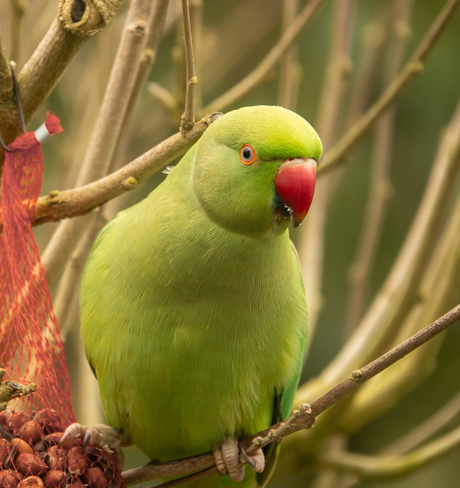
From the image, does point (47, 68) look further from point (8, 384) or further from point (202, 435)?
point (202, 435)

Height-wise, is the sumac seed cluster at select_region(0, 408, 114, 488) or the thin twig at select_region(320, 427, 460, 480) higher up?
the sumac seed cluster at select_region(0, 408, 114, 488)

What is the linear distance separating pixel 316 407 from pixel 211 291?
45 centimetres

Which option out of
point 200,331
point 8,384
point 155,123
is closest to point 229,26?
point 155,123

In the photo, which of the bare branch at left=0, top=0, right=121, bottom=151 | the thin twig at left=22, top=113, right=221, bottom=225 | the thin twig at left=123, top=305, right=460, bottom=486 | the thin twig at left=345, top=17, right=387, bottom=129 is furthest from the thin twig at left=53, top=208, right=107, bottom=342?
the thin twig at left=345, top=17, right=387, bottom=129

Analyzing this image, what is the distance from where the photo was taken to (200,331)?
155 centimetres

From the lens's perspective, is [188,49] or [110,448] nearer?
[188,49]

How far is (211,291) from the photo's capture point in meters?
1.54

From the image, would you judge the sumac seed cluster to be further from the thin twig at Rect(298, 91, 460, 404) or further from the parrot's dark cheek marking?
the thin twig at Rect(298, 91, 460, 404)

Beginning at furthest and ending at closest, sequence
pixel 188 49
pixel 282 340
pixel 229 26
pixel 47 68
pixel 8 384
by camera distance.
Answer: pixel 229 26 → pixel 282 340 → pixel 47 68 → pixel 188 49 → pixel 8 384

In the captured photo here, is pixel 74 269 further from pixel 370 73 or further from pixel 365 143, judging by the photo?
pixel 365 143

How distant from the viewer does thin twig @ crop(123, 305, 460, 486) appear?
1096mm

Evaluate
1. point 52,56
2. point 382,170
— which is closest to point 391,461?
point 382,170

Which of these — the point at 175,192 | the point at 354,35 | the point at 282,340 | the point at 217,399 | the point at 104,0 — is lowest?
the point at 217,399

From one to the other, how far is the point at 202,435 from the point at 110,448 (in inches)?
10.2
